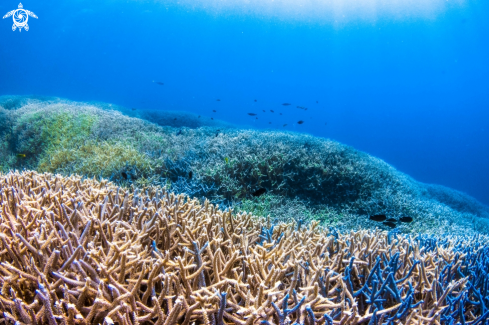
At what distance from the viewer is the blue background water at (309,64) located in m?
97.7

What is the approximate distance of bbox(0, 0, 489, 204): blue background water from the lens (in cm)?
9769

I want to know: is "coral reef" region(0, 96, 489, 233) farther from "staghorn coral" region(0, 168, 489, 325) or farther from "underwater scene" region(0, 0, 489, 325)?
"staghorn coral" region(0, 168, 489, 325)

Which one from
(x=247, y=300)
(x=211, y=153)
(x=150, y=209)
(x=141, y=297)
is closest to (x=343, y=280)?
(x=247, y=300)

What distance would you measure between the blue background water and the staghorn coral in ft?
278

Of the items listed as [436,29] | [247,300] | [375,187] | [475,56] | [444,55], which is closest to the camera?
[247,300]

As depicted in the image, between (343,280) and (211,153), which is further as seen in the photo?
(211,153)

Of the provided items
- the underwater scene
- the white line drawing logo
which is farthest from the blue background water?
the underwater scene

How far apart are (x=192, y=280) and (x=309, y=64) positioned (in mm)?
158482

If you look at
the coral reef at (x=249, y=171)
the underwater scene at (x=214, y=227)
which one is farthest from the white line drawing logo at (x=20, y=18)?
the coral reef at (x=249, y=171)

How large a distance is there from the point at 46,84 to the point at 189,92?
3681 inches

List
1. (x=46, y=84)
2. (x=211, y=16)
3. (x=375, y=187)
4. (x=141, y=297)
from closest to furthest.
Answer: (x=141, y=297) < (x=375, y=187) < (x=211, y=16) < (x=46, y=84)

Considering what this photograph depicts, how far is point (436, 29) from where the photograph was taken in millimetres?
90875

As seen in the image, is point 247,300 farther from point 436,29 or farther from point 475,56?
point 475,56

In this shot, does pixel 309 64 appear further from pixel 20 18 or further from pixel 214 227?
Answer: pixel 214 227
